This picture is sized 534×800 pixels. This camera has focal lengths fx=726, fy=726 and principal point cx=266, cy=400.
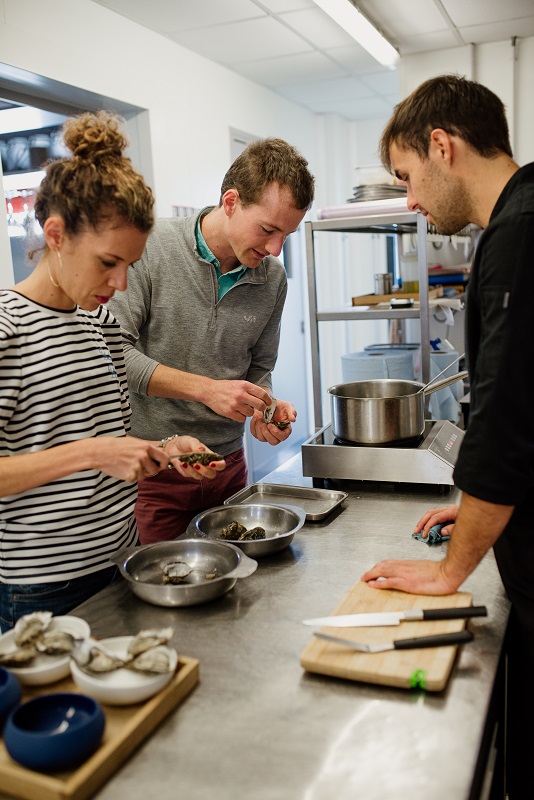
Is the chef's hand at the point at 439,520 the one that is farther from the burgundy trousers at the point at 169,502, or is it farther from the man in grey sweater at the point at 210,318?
the burgundy trousers at the point at 169,502

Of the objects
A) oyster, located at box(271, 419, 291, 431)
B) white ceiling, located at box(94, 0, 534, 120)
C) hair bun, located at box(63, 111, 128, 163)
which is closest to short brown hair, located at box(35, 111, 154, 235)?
hair bun, located at box(63, 111, 128, 163)

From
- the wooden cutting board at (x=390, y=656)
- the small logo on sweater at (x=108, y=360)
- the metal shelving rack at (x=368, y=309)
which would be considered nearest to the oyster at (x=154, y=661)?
the wooden cutting board at (x=390, y=656)

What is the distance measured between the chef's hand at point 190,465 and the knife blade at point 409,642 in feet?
1.43

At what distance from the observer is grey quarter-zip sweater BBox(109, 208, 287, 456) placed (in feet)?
6.90

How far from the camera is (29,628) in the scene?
1.12 m

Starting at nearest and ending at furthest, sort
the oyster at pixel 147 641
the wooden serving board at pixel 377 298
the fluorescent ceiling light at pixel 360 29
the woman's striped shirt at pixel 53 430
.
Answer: the oyster at pixel 147 641 → the woman's striped shirt at pixel 53 430 → the wooden serving board at pixel 377 298 → the fluorescent ceiling light at pixel 360 29

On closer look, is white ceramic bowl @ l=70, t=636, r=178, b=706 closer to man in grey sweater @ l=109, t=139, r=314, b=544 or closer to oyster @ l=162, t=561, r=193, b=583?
oyster @ l=162, t=561, r=193, b=583

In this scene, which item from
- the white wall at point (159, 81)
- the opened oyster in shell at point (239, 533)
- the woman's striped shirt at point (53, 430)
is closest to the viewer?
the woman's striped shirt at point (53, 430)

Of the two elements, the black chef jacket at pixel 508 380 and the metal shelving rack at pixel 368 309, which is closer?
the black chef jacket at pixel 508 380

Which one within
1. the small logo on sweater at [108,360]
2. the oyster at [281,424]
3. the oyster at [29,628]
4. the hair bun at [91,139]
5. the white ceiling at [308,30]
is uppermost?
the white ceiling at [308,30]

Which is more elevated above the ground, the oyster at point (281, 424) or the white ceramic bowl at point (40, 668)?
the oyster at point (281, 424)

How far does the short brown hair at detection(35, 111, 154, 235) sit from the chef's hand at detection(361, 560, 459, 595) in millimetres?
810

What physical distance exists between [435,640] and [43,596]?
0.74 meters

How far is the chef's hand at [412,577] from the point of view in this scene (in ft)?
4.43
